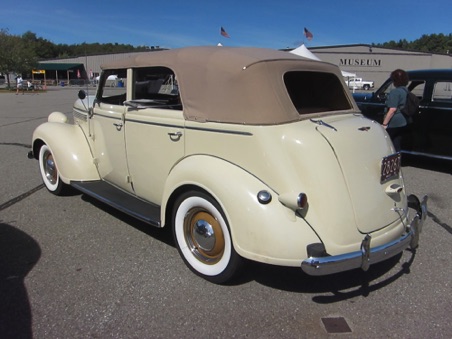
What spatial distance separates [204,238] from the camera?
9.96ft

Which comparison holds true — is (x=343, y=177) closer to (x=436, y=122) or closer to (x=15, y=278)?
(x=15, y=278)

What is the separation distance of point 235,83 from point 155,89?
4.49 ft

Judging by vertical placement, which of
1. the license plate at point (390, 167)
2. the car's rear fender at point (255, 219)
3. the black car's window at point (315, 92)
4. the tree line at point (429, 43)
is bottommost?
the car's rear fender at point (255, 219)

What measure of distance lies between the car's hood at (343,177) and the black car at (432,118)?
4.17 meters

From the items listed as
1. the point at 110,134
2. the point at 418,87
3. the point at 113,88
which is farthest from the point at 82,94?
the point at 418,87

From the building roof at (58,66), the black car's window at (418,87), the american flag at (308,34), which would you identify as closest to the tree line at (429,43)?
the building roof at (58,66)

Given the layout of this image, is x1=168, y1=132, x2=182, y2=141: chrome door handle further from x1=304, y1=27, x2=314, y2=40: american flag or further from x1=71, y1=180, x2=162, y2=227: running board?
x1=304, y1=27, x2=314, y2=40: american flag

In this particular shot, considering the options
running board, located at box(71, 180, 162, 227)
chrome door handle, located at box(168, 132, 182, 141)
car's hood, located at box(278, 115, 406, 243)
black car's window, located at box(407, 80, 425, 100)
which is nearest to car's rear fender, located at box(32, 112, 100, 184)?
running board, located at box(71, 180, 162, 227)

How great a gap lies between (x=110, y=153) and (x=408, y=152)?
17.2 ft

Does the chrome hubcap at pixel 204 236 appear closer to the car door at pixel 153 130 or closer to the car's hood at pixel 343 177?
the car door at pixel 153 130

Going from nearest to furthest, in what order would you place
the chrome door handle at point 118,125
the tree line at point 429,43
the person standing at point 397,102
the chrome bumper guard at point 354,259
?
the chrome bumper guard at point 354,259, the chrome door handle at point 118,125, the person standing at point 397,102, the tree line at point 429,43

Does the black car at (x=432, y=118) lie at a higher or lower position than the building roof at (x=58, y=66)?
lower

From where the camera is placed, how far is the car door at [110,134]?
3949 mm

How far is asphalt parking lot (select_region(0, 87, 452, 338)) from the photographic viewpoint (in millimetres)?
2494
